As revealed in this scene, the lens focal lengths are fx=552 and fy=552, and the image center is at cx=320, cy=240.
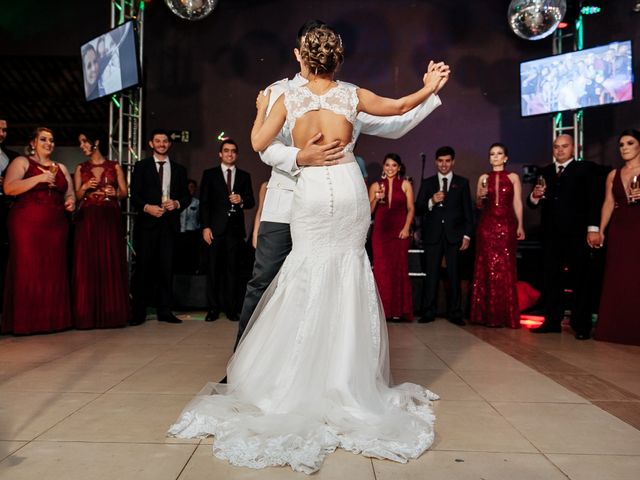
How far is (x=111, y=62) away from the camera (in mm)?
6223

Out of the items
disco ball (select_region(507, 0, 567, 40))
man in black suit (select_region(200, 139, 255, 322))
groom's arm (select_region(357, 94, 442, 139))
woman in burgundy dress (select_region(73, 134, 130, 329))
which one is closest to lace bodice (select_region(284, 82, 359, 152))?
groom's arm (select_region(357, 94, 442, 139))

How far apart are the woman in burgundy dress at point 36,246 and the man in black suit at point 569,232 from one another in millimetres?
4297

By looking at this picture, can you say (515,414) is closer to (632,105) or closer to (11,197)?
(11,197)

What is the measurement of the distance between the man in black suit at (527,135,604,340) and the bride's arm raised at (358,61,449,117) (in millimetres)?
2941

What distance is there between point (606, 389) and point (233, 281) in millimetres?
3771

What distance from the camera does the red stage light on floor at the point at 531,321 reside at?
5.75 meters

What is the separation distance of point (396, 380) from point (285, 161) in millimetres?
1481

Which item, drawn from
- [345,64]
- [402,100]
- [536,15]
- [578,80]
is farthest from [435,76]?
[345,64]

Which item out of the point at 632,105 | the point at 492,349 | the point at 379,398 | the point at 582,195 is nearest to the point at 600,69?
the point at 632,105

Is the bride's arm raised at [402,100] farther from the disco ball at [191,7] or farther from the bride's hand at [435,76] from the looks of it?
the disco ball at [191,7]

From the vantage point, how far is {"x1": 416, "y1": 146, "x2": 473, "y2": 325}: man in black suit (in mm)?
5758

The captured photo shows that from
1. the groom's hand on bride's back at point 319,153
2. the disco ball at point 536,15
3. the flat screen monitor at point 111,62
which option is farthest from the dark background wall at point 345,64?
the groom's hand on bride's back at point 319,153

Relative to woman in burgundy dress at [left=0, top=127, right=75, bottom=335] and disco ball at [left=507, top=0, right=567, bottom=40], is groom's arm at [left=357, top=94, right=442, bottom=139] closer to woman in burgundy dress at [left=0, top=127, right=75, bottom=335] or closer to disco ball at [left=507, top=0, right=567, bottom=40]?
woman in burgundy dress at [left=0, top=127, right=75, bottom=335]

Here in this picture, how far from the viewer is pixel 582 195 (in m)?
5.06
